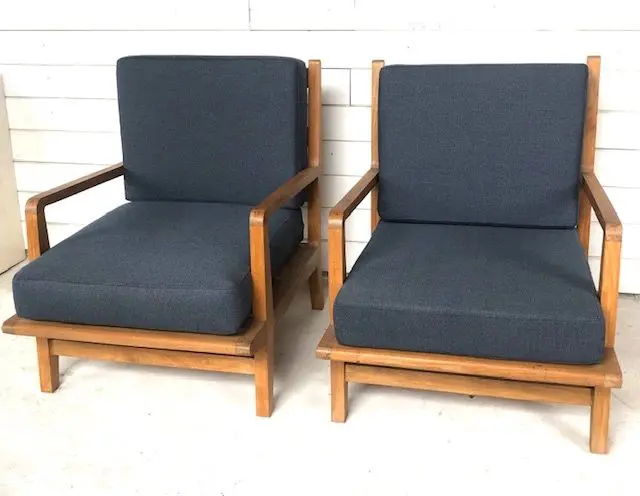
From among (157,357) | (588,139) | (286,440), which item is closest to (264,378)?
(286,440)

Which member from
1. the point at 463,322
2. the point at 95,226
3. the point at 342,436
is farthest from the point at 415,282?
the point at 95,226

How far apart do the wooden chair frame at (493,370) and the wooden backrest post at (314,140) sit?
0.43 m

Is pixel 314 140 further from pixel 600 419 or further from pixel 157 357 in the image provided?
pixel 600 419

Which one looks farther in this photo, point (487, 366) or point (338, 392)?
point (338, 392)

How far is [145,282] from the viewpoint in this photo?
1795 millimetres

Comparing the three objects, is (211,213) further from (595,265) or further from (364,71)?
(595,265)

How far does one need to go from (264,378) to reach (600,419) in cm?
80

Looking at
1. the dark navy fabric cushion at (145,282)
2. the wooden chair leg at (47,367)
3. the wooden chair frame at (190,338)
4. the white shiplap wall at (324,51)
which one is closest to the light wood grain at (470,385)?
the wooden chair frame at (190,338)

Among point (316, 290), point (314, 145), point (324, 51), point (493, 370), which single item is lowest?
point (316, 290)

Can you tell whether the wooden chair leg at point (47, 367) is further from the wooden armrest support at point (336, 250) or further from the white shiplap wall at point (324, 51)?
the white shiplap wall at point (324, 51)

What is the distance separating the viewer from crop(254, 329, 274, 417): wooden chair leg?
1.88 m

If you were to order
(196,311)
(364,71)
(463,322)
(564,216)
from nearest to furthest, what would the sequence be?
1. (463,322)
2. (196,311)
3. (564,216)
4. (364,71)

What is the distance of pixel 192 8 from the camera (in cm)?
255

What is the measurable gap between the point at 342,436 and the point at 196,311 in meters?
0.47
